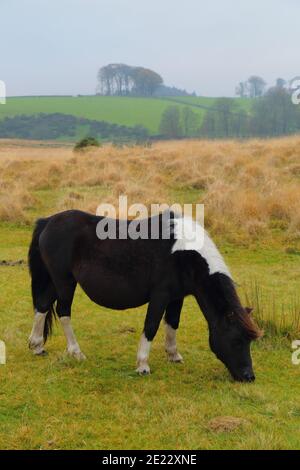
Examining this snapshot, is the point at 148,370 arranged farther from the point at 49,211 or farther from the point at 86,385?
the point at 49,211

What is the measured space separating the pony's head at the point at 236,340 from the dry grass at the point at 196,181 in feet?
22.1

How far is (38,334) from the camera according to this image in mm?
6258

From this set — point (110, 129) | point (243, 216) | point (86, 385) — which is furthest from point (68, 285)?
point (110, 129)

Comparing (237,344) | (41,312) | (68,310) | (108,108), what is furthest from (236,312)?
(108,108)

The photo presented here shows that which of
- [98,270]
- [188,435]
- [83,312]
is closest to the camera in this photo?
[188,435]

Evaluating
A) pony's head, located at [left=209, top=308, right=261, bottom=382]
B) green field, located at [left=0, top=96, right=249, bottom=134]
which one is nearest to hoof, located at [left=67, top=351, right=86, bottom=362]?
pony's head, located at [left=209, top=308, right=261, bottom=382]

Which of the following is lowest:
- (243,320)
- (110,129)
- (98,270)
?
(243,320)

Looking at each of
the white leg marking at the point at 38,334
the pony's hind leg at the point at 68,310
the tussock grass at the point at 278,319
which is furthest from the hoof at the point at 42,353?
the tussock grass at the point at 278,319

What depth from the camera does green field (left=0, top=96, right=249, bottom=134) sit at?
76375mm

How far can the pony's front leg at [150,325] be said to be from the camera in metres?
5.52

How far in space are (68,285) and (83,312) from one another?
208 centimetres

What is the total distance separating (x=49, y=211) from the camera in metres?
15.3
